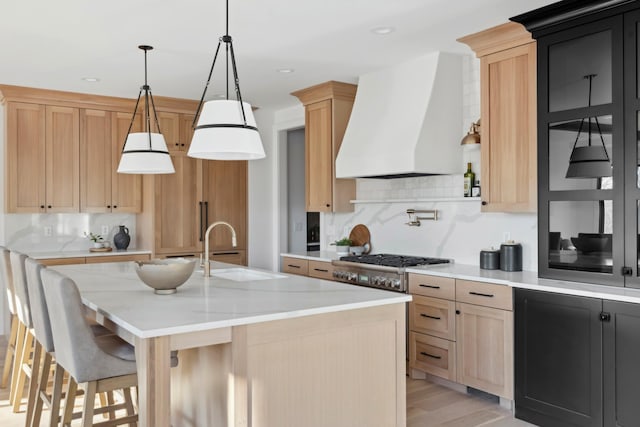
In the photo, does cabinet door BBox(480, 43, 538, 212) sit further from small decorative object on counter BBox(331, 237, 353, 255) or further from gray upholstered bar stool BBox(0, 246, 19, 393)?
gray upholstered bar stool BBox(0, 246, 19, 393)

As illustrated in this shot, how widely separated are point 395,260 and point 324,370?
2191 mm

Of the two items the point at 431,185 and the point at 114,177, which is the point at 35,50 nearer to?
the point at 114,177

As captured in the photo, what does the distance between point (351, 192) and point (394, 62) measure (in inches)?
58.2

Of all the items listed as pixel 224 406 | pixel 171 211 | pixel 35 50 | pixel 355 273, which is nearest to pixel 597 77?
pixel 355 273

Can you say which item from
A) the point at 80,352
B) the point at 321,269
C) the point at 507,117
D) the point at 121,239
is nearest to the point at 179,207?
the point at 121,239

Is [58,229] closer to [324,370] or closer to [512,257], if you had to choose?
[324,370]

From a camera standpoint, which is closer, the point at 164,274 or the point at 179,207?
the point at 164,274

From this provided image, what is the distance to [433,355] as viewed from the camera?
4.16 metres

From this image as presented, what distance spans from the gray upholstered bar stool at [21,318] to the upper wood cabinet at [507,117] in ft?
10.1

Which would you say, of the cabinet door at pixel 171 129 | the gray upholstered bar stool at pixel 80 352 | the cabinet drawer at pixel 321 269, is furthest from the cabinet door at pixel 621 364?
the cabinet door at pixel 171 129

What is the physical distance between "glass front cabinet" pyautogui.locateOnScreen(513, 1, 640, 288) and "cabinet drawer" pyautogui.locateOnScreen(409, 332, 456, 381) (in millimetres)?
908

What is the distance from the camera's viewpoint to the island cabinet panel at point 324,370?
7.86 ft

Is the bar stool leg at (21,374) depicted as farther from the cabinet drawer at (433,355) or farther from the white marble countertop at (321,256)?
the cabinet drawer at (433,355)

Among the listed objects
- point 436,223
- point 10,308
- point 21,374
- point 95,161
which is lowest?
point 21,374
